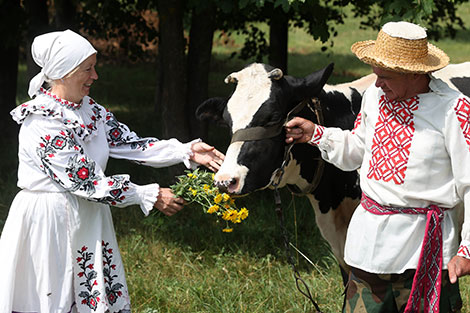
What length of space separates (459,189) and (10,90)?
810cm

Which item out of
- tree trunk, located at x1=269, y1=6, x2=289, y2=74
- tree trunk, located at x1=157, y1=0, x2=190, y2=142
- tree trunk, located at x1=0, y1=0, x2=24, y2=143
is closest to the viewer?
tree trunk, located at x1=157, y1=0, x2=190, y2=142

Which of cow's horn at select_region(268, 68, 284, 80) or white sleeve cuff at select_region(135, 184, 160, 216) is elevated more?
cow's horn at select_region(268, 68, 284, 80)

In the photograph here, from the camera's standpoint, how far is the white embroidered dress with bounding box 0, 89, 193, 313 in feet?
11.6

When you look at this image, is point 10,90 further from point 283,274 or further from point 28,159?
point 28,159

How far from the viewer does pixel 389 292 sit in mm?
3389

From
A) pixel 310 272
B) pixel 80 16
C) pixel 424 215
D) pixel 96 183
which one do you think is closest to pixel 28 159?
pixel 96 183

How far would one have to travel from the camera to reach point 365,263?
11.1 ft

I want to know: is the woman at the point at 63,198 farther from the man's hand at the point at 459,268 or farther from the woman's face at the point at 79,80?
the man's hand at the point at 459,268

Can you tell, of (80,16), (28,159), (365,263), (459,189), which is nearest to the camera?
(459,189)

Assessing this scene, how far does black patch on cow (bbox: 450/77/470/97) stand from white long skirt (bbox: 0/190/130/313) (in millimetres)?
2583

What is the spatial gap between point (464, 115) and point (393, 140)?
331 millimetres

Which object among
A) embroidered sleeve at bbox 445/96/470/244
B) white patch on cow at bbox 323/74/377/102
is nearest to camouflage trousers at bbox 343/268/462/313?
embroidered sleeve at bbox 445/96/470/244

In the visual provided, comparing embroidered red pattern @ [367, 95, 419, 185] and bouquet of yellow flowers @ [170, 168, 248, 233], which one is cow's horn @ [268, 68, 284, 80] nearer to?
bouquet of yellow flowers @ [170, 168, 248, 233]

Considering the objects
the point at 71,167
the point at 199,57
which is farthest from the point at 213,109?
the point at 199,57
